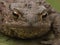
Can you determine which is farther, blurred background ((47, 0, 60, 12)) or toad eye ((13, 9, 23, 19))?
blurred background ((47, 0, 60, 12))

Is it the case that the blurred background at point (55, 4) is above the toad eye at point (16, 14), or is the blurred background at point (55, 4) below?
below

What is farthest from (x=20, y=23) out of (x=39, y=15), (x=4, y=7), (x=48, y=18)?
(x=4, y=7)

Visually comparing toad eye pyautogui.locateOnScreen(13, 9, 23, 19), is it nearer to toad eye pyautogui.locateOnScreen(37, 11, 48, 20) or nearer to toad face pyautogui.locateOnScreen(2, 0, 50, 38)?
toad face pyautogui.locateOnScreen(2, 0, 50, 38)

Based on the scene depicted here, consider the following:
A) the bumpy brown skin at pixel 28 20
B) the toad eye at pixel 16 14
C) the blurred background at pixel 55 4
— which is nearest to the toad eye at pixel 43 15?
the bumpy brown skin at pixel 28 20

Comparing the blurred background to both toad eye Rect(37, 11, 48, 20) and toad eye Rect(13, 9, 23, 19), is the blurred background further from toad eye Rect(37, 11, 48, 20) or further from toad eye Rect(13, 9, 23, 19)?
toad eye Rect(13, 9, 23, 19)

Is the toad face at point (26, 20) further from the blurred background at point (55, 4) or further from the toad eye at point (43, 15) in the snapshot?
the blurred background at point (55, 4)

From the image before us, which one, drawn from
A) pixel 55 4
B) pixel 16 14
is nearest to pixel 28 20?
pixel 16 14

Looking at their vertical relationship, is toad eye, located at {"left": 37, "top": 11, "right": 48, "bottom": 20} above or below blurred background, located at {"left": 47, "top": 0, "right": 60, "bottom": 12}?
above

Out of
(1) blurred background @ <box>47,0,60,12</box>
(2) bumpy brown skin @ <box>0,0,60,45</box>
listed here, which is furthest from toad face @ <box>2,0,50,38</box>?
(1) blurred background @ <box>47,0,60,12</box>

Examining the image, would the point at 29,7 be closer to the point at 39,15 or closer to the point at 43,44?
the point at 39,15

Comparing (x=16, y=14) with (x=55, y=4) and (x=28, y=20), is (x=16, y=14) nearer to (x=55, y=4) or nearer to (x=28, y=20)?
(x=28, y=20)
